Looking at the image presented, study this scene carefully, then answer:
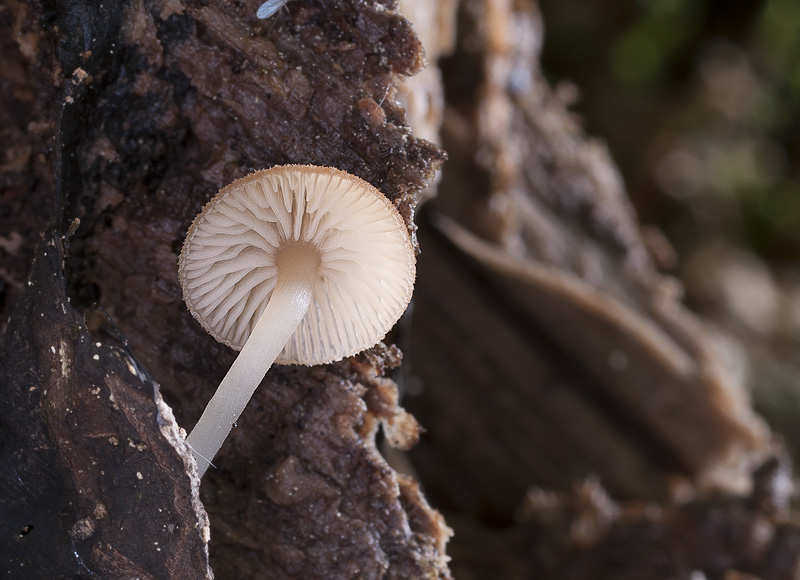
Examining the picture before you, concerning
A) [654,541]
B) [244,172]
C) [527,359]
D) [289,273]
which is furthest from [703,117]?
[289,273]

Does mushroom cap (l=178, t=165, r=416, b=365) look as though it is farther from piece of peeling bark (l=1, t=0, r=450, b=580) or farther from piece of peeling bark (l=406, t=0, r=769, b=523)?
piece of peeling bark (l=406, t=0, r=769, b=523)

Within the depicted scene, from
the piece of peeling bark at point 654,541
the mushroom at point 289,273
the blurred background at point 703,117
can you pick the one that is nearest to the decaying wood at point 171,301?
the mushroom at point 289,273

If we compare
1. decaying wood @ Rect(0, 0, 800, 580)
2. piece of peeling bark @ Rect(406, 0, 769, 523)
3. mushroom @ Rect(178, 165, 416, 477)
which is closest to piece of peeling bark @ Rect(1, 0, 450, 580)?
decaying wood @ Rect(0, 0, 800, 580)

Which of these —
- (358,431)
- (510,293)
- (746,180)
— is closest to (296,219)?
(358,431)

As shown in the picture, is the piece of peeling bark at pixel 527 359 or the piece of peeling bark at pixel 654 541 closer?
the piece of peeling bark at pixel 654 541

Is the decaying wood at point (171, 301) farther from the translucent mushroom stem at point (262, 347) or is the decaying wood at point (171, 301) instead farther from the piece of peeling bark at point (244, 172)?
the translucent mushroom stem at point (262, 347)

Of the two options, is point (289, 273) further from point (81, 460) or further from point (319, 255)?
point (81, 460)
